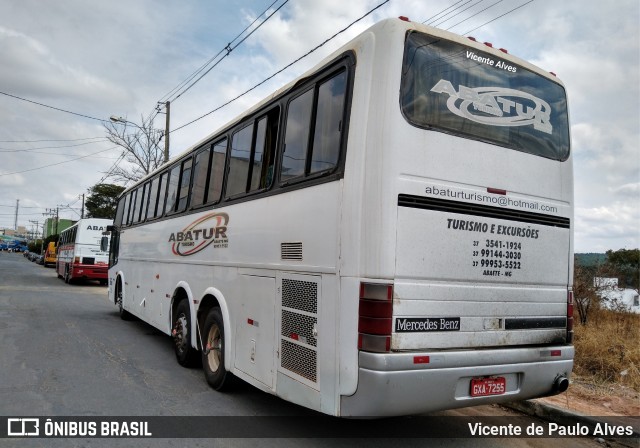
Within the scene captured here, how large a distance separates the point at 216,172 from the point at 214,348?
2.24 m

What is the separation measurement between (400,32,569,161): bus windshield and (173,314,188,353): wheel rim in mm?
4753

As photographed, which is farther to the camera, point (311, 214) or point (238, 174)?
point (238, 174)

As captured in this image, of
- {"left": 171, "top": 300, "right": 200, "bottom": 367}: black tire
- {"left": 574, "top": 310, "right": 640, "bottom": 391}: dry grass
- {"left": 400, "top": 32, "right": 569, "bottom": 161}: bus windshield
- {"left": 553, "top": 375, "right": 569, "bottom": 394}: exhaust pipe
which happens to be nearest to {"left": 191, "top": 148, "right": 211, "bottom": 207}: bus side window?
{"left": 171, "top": 300, "right": 200, "bottom": 367}: black tire

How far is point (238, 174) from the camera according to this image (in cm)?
587

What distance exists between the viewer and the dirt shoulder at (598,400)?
17.9 feet

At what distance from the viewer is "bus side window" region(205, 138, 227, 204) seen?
6.40 meters

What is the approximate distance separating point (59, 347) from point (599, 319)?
10583mm

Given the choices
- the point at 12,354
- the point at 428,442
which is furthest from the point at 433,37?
the point at 12,354

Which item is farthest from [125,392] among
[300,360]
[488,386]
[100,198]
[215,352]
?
[100,198]

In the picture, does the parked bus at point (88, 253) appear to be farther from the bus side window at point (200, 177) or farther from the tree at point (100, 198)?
the tree at point (100, 198)

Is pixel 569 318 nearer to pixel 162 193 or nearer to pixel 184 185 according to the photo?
pixel 184 185

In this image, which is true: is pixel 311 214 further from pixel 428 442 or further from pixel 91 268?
pixel 91 268

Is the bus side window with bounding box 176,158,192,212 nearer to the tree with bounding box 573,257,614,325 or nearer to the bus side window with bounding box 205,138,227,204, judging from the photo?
the bus side window with bounding box 205,138,227,204

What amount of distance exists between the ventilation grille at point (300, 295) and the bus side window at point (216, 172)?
2268 millimetres
